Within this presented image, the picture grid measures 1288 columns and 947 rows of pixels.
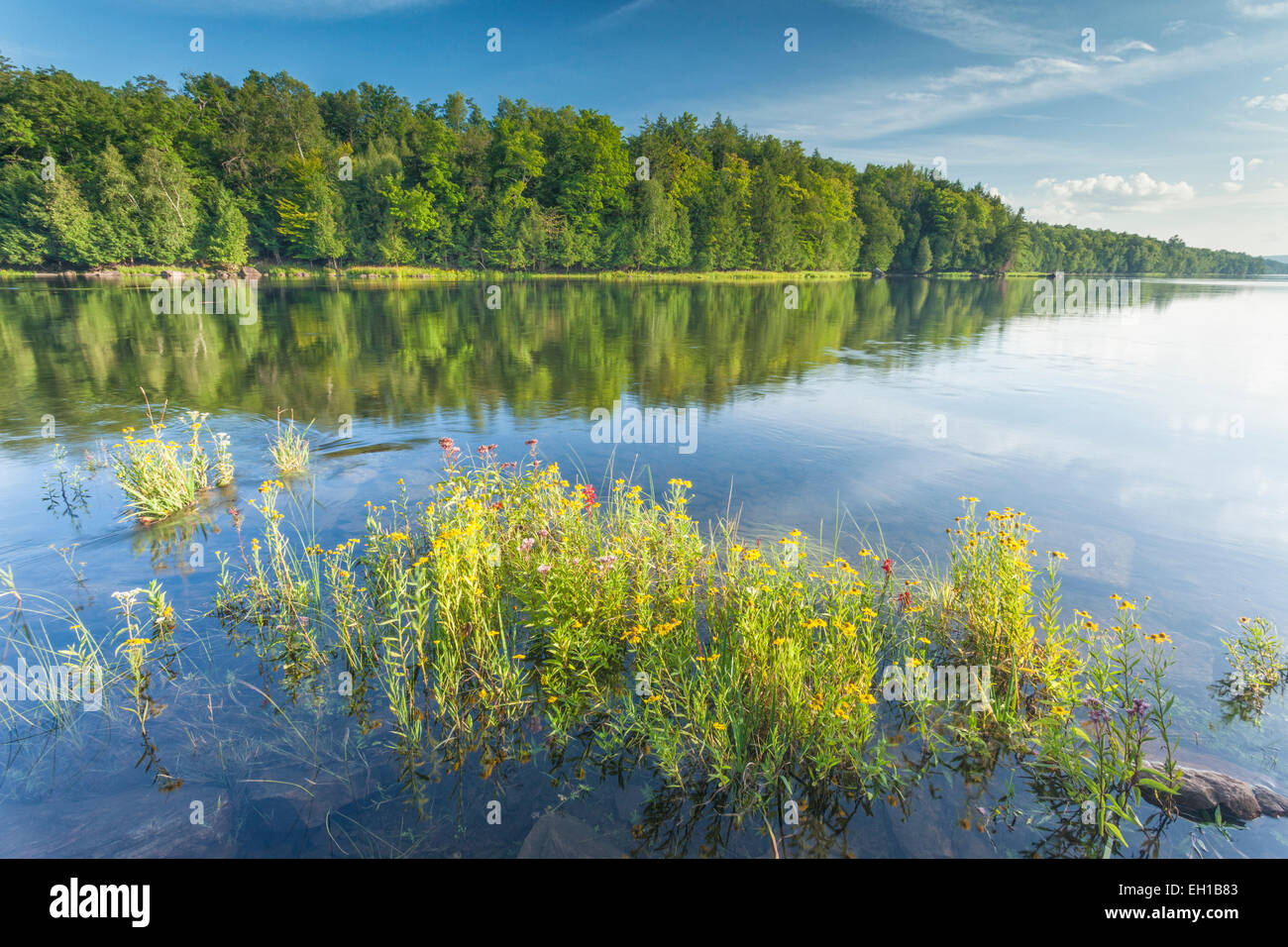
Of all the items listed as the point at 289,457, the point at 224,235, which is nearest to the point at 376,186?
the point at 224,235

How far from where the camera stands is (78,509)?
9.87m

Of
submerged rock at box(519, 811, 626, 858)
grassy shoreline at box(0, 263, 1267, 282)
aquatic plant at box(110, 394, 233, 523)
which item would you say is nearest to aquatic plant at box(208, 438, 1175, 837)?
submerged rock at box(519, 811, 626, 858)

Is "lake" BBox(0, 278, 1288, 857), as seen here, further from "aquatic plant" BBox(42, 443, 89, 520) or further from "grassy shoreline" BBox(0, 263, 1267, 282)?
"grassy shoreline" BBox(0, 263, 1267, 282)

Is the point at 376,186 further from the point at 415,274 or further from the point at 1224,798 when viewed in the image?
the point at 1224,798

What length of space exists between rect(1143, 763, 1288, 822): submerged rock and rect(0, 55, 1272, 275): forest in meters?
90.2

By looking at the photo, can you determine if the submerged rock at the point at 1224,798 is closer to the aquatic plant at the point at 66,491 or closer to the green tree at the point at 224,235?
the aquatic plant at the point at 66,491

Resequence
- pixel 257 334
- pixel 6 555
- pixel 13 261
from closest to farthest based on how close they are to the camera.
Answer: pixel 6 555, pixel 257 334, pixel 13 261

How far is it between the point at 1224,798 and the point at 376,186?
96202mm

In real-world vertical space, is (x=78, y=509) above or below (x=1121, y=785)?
above

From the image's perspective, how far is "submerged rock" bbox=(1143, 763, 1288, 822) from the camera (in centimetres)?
444
